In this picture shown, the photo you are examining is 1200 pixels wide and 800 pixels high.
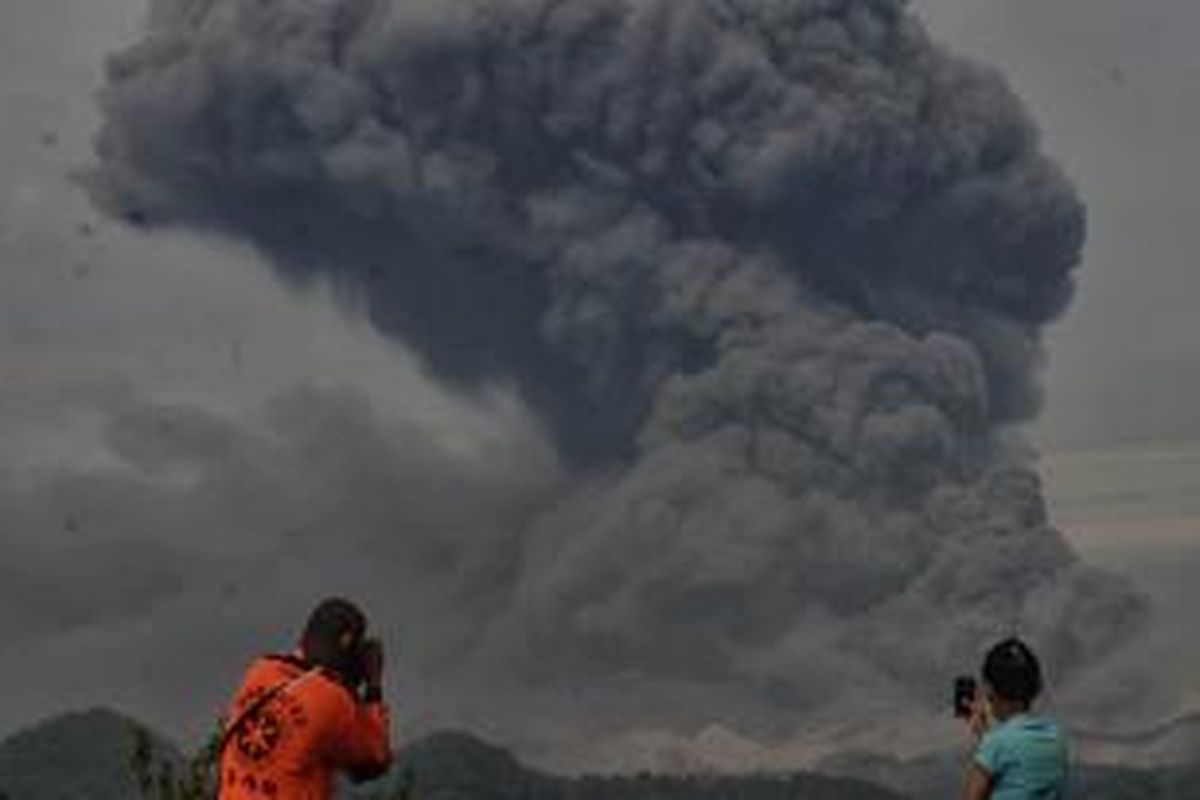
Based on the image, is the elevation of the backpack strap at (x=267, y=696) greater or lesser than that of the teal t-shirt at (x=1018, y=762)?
greater

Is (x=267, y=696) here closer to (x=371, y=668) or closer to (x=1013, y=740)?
(x=371, y=668)

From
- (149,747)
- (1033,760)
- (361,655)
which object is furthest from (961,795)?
(149,747)

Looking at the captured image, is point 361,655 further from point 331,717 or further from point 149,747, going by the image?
point 149,747

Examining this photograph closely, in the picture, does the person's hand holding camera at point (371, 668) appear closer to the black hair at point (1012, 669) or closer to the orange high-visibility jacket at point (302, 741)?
the orange high-visibility jacket at point (302, 741)

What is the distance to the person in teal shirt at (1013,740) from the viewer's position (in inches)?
482

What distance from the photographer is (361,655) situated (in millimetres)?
11656

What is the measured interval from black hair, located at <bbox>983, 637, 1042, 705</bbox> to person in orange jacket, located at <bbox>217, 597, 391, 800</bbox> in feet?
10.2

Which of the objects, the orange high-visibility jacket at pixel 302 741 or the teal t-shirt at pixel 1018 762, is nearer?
the orange high-visibility jacket at pixel 302 741

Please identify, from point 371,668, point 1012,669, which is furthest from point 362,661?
point 1012,669

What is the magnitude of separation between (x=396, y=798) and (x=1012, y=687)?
9774 mm

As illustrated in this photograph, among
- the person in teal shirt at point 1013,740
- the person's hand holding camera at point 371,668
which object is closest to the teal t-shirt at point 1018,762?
the person in teal shirt at point 1013,740

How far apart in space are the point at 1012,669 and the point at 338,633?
346 cm

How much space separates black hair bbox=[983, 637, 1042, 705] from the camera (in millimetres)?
12234

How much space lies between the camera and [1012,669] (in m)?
12.2
